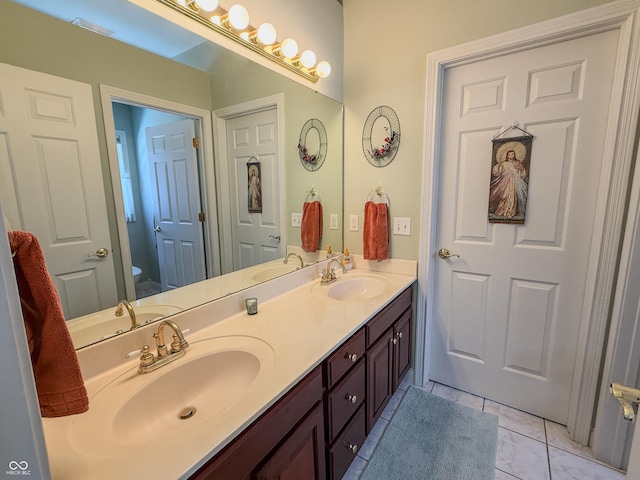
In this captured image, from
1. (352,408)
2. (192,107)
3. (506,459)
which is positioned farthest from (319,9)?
(506,459)

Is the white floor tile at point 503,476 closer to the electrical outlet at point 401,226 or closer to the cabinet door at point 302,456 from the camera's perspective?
the cabinet door at point 302,456

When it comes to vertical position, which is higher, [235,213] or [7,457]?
[235,213]

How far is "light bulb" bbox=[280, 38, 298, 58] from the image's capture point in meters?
1.54

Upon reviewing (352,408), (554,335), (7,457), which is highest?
(7,457)

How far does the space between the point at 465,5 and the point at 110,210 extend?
6.54 ft

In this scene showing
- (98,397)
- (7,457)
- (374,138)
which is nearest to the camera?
(7,457)

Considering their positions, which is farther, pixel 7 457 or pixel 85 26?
pixel 85 26

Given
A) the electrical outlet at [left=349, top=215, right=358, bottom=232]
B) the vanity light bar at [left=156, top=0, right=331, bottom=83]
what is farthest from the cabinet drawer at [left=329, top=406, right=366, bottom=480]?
the vanity light bar at [left=156, top=0, right=331, bottom=83]

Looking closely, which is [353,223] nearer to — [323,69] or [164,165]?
[323,69]

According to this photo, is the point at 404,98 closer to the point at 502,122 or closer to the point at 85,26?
the point at 502,122

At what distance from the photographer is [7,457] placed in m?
0.37

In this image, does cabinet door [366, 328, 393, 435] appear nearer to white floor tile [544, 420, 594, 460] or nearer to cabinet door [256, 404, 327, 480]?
cabinet door [256, 404, 327, 480]

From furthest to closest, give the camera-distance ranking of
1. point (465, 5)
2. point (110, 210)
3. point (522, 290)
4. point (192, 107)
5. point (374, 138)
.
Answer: point (374, 138), point (522, 290), point (465, 5), point (192, 107), point (110, 210)

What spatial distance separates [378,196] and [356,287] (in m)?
0.64
